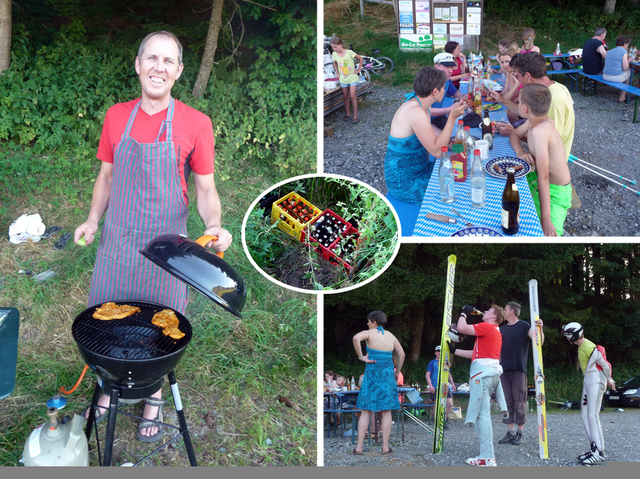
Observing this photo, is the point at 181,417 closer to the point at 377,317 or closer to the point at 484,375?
the point at 377,317

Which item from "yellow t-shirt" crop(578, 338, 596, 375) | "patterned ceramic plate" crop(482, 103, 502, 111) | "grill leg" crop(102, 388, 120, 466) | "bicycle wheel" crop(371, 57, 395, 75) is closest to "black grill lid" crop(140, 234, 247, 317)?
"grill leg" crop(102, 388, 120, 466)

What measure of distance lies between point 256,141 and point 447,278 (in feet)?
10.3

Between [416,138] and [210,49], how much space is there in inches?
111

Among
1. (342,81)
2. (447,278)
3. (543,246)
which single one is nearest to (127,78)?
(342,81)

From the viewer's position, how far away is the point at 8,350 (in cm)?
263

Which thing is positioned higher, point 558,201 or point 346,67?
point 346,67

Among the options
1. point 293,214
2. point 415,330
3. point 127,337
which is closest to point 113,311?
point 127,337

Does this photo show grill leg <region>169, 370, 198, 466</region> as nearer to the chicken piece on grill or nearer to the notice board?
the chicken piece on grill

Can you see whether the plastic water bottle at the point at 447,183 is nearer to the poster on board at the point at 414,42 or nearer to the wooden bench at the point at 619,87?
the wooden bench at the point at 619,87

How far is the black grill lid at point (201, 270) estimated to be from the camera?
2.33 m

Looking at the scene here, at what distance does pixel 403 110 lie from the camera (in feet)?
13.2

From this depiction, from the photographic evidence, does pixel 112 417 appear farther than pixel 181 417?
No

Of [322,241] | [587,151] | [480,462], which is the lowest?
[480,462]

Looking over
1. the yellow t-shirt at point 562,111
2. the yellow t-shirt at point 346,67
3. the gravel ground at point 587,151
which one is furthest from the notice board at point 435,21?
the yellow t-shirt at point 562,111
